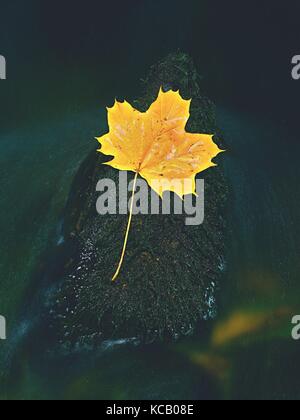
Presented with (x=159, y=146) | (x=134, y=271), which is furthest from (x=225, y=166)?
(x=134, y=271)

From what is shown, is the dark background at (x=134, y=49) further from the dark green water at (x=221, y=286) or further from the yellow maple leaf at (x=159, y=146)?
the yellow maple leaf at (x=159, y=146)

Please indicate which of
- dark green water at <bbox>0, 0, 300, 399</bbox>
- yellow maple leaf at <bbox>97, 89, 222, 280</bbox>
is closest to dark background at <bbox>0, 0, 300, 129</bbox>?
dark green water at <bbox>0, 0, 300, 399</bbox>

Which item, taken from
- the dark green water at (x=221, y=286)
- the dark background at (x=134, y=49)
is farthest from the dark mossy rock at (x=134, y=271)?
the dark background at (x=134, y=49)

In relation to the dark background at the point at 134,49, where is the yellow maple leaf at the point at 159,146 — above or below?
below

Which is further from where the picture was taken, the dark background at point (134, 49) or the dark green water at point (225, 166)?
the dark background at point (134, 49)

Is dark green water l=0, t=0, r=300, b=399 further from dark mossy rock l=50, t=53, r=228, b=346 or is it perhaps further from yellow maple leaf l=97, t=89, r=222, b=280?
yellow maple leaf l=97, t=89, r=222, b=280

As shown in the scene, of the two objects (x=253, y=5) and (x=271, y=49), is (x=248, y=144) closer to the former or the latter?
(x=271, y=49)

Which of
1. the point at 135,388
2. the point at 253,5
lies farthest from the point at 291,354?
the point at 253,5
